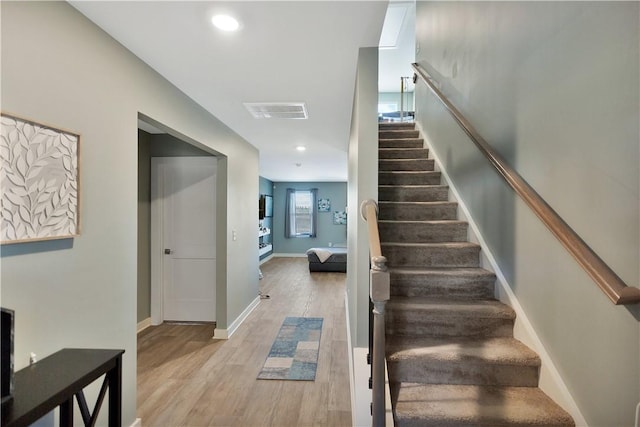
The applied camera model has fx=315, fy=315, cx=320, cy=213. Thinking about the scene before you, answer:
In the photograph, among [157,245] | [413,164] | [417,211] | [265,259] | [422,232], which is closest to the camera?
[422,232]

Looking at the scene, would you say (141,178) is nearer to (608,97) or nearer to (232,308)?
(232,308)

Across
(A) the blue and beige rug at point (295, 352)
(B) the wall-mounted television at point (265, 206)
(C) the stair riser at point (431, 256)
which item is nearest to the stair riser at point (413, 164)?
(C) the stair riser at point (431, 256)

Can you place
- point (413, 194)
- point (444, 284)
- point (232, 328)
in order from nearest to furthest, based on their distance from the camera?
1. point (444, 284)
2. point (413, 194)
3. point (232, 328)

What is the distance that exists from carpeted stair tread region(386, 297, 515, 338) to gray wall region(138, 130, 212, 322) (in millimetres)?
3074

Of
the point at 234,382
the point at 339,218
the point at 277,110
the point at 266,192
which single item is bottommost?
the point at 234,382

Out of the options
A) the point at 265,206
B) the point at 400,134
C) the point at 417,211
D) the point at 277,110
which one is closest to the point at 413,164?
the point at 417,211

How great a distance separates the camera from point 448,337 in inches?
77.3

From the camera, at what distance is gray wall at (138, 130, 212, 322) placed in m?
3.95

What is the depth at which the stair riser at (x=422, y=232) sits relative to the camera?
103 inches

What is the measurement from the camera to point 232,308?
12.7ft

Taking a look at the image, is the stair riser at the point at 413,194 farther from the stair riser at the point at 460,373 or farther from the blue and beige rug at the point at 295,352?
the blue and beige rug at the point at 295,352

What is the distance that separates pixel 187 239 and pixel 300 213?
257 inches

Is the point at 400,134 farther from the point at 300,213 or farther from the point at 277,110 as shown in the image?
the point at 300,213

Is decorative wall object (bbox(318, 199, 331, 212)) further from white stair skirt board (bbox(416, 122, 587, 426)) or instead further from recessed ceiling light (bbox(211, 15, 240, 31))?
recessed ceiling light (bbox(211, 15, 240, 31))
